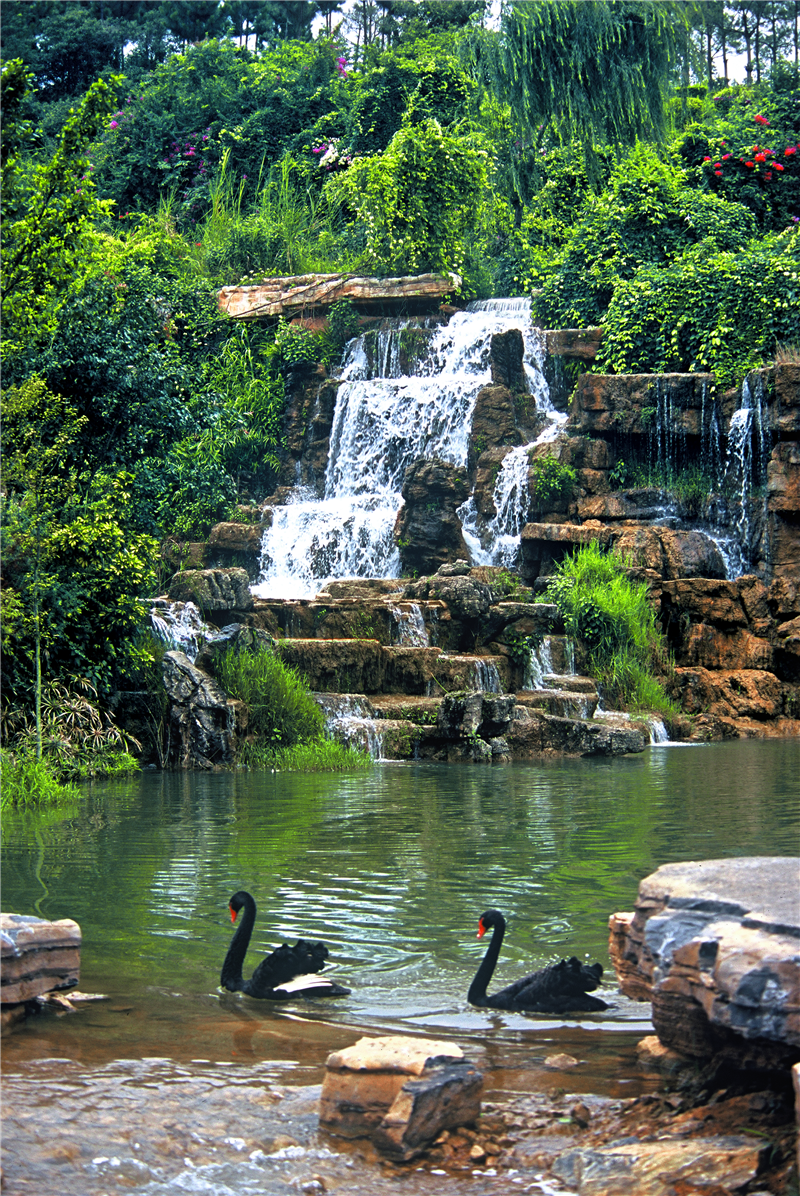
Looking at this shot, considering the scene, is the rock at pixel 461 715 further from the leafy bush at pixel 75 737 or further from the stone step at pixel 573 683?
the leafy bush at pixel 75 737

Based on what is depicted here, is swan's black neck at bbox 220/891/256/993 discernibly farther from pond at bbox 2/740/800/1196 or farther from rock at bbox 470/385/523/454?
rock at bbox 470/385/523/454

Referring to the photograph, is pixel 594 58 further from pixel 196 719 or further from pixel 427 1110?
pixel 427 1110

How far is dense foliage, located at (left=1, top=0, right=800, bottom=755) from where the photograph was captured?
43.9 ft

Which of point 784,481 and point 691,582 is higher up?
point 784,481

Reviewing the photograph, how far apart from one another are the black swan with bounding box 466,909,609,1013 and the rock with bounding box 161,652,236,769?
390 inches

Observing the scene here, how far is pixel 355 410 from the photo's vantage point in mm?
27000

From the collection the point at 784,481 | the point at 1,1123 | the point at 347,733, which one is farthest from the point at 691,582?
the point at 1,1123

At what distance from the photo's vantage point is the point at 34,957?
4867 mm

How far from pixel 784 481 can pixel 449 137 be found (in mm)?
13503

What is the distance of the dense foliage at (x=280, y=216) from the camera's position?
13.4 m

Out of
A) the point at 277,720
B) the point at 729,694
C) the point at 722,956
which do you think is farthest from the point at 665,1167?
the point at 729,694

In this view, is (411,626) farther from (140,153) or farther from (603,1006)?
(140,153)

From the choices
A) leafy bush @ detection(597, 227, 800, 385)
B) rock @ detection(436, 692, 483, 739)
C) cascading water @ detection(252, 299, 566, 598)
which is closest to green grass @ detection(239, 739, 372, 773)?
rock @ detection(436, 692, 483, 739)

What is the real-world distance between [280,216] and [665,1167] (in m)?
32.4
